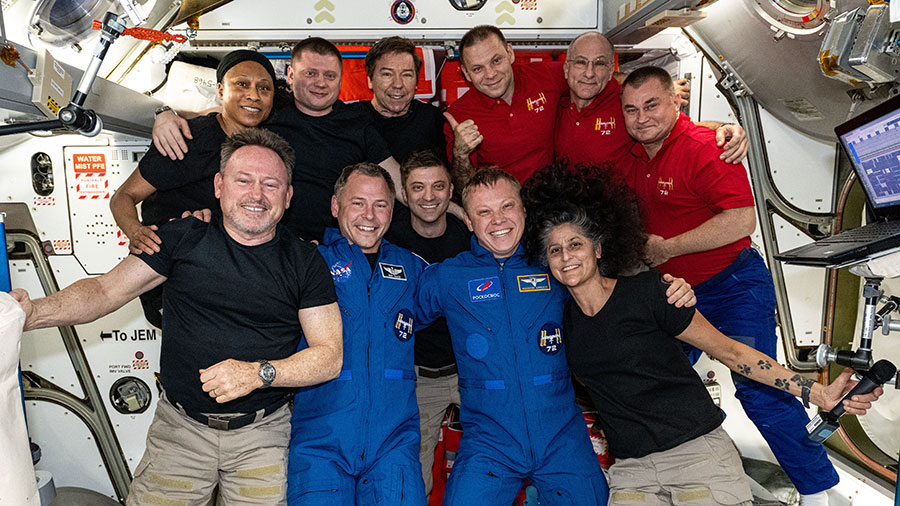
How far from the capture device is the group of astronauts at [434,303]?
8.82ft

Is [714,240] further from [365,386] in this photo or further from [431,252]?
[365,386]

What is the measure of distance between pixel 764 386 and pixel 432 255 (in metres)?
1.95

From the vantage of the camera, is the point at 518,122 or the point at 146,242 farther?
the point at 518,122

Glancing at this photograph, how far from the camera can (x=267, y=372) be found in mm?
2438

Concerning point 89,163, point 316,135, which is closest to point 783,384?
point 316,135

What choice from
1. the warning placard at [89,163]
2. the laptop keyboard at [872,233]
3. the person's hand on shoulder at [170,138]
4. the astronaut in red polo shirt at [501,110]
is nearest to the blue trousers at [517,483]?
the laptop keyboard at [872,233]

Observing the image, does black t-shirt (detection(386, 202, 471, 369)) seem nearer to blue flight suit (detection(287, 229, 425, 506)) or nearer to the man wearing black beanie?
blue flight suit (detection(287, 229, 425, 506))

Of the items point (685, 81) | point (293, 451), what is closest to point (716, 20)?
point (685, 81)

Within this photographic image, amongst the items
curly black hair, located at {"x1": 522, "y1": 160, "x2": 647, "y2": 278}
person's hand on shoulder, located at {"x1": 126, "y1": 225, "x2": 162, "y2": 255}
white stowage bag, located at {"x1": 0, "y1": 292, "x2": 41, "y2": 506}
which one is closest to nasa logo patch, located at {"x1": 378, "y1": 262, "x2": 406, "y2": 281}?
curly black hair, located at {"x1": 522, "y1": 160, "x2": 647, "y2": 278}

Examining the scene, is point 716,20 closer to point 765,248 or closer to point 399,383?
point 765,248

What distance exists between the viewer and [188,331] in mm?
2744

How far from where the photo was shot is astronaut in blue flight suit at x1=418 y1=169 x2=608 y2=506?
286cm

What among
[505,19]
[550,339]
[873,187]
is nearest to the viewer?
[873,187]

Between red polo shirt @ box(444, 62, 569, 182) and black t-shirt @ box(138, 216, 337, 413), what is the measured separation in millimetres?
1375
